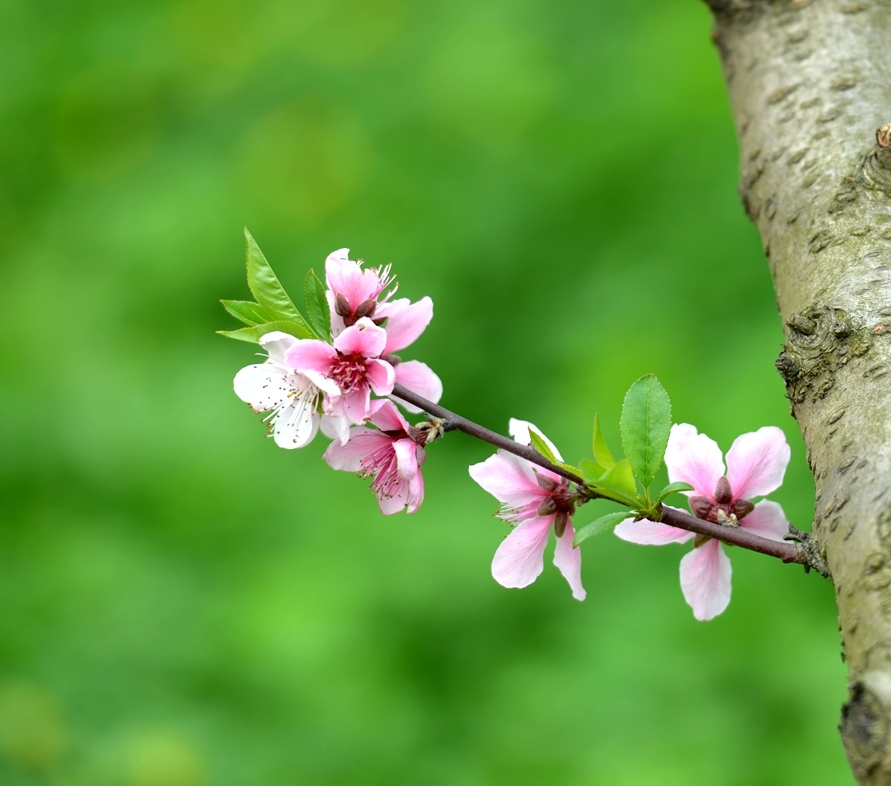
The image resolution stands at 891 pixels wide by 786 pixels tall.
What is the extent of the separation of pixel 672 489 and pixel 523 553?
0.12 m

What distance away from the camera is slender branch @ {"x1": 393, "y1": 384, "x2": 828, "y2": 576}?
57 centimetres

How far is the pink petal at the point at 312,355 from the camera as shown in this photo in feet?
2.01

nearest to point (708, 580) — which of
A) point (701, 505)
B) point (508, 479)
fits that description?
point (701, 505)

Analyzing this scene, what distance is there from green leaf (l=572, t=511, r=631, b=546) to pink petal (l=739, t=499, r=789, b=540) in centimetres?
12

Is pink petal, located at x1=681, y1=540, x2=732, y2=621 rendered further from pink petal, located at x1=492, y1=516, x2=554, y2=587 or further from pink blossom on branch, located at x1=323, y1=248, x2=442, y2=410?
pink blossom on branch, located at x1=323, y1=248, x2=442, y2=410

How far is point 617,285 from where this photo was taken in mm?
2285

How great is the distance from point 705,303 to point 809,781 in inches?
42.1

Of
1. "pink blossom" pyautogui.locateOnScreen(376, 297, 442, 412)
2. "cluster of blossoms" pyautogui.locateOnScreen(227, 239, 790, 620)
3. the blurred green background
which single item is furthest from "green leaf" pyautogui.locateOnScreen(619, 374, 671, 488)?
the blurred green background

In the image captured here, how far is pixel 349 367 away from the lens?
0.62 m

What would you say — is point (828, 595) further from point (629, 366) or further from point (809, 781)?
point (629, 366)

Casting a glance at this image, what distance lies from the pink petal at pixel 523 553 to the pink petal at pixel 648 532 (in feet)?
0.17

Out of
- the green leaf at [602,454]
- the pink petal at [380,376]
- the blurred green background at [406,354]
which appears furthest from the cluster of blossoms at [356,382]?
the blurred green background at [406,354]

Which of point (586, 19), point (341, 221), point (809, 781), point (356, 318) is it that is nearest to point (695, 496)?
point (356, 318)

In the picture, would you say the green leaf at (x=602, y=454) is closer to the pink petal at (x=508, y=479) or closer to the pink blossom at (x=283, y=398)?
the pink petal at (x=508, y=479)
